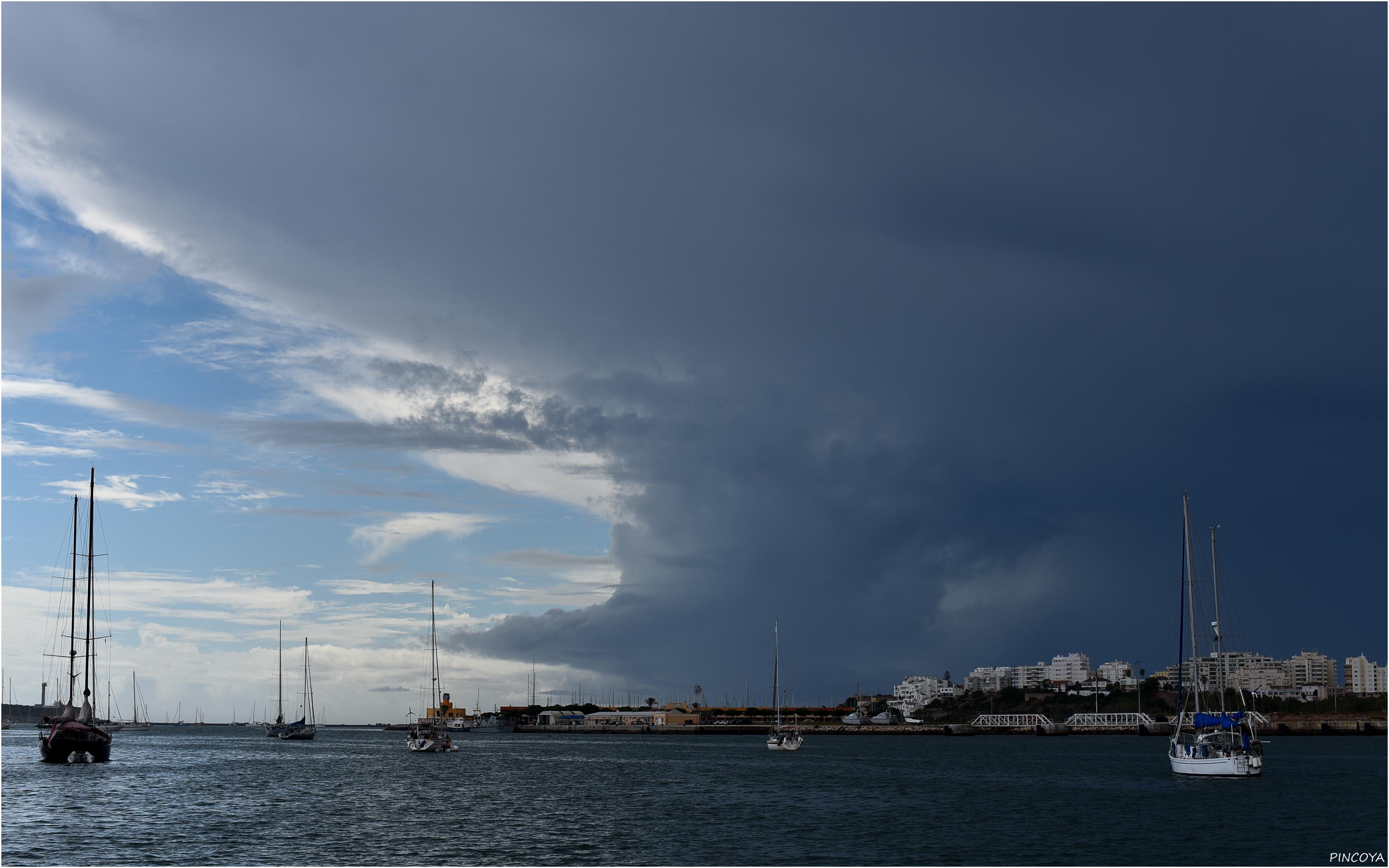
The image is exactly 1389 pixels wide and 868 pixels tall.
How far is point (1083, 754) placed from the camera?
15750 cm

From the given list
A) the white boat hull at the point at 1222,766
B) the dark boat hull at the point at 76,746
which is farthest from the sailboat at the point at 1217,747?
the dark boat hull at the point at 76,746

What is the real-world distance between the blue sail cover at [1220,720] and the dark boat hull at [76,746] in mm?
93327

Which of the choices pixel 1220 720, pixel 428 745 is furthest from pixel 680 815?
pixel 428 745

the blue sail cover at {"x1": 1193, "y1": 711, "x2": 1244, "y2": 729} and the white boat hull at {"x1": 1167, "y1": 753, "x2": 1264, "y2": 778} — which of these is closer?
the blue sail cover at {"x1": 1193, "y1": 711, "x2": 1244, "y2": 729}

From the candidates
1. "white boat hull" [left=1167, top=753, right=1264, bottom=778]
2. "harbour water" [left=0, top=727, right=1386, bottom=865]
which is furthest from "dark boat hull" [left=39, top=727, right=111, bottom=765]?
"white boat hull" [left=1167, top=753, right=1264, bottom=778]

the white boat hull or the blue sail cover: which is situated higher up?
the blue sail cover

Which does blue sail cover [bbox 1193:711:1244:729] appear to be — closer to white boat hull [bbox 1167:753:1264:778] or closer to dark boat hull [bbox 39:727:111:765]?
white boat hull [bbox 1167:753:1264:778]

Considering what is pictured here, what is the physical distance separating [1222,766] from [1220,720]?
3594 mm

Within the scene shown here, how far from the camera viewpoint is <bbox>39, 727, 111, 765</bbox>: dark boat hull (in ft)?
307

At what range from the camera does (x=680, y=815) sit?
66062mm

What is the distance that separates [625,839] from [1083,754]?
122018mm

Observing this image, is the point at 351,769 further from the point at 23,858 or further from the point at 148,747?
the point at 148,747

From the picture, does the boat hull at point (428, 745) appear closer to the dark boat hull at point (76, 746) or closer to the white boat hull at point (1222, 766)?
the dark boat hull at point (76, 746)

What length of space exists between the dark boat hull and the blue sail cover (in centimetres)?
9333
